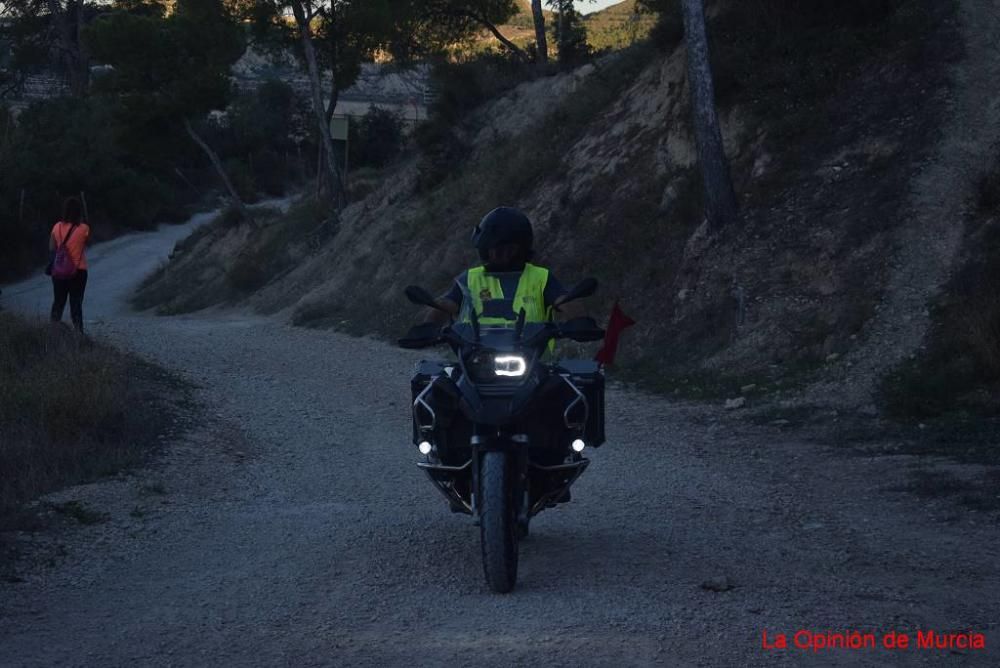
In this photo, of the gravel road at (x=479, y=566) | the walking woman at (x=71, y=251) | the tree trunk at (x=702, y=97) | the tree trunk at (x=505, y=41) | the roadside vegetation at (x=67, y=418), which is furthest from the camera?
the tree trunk at (x=505, y=41)

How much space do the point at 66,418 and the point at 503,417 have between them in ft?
18.9

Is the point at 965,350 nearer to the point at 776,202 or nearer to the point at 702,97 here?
the point at 776,202

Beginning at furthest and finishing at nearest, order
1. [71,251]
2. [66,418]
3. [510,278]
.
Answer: [71,251] < [66,418] < [510,278]

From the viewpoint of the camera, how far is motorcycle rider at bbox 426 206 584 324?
6570 millimetres

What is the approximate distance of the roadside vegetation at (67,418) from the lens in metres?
9.14

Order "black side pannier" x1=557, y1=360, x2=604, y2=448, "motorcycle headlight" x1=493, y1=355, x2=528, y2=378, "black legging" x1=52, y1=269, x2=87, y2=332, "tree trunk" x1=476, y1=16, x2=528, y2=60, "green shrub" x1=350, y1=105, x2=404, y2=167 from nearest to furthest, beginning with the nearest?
"motorcycle headlight" x1=493, y1=355, x2=528, y2=378
"black side pannier" x1=557, y1=360, x2=604, y2=448
"black legging" x1=52, y1=269, x2=87, y2=332
"tree trunk" x1=476, y1=16, x2=528, y2=60
"green shrub" x1=350, y1=105, x2=404, y2=167

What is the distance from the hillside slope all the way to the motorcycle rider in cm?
629

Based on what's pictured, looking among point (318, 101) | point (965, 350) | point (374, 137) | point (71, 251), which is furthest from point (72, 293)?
point (374, 137)

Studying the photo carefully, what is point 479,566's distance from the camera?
22.2ft

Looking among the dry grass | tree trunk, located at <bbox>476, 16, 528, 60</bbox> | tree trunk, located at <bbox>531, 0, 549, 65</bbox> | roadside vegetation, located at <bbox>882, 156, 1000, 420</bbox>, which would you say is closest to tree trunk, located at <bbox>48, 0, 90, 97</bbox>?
tree trunk, located at <bbox>476, 16, 528, 60</bbox>

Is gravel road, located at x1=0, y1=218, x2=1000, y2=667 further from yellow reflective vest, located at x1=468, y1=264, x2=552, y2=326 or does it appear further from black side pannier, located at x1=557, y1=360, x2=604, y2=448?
yellow reflective vest, located at x1=468, y1=264, x2=552, y2=326

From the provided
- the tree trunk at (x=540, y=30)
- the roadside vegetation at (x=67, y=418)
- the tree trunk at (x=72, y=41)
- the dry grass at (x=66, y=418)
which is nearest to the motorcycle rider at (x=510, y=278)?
the roadside vegetation at (x=67, y=418)

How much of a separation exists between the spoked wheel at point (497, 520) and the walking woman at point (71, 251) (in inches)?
451

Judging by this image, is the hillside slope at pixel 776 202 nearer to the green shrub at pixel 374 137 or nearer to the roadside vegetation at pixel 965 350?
the roadside vegetation at pixel 965 350
